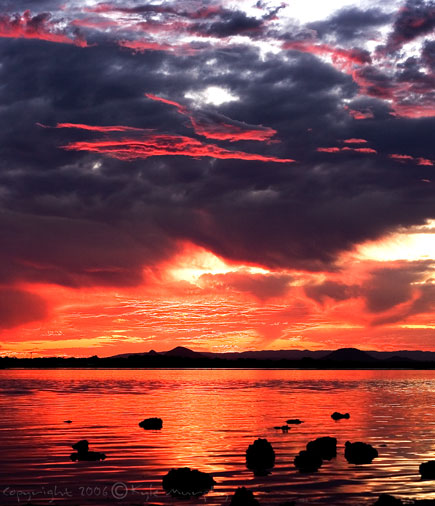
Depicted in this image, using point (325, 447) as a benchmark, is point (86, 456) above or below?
above

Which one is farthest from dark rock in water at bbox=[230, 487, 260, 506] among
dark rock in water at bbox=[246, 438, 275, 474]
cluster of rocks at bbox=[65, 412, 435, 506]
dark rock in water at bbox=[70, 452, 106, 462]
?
dark rock in water at bbox=[70, 452, 106, 462]

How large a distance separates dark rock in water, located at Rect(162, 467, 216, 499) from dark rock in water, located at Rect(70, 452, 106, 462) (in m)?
10.5

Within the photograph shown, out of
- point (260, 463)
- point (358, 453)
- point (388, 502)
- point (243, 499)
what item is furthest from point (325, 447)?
point (243, 499)

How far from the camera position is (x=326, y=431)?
61906 mm

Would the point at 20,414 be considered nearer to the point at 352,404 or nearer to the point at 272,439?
the point at 272,439

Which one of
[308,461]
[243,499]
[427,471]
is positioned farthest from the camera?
[308,461]

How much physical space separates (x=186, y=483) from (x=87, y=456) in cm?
1205

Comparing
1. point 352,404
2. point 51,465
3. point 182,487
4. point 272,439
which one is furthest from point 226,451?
point 352,404

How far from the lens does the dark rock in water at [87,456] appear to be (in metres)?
43.0

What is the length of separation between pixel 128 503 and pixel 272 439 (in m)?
25.8

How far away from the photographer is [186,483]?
3306 cm

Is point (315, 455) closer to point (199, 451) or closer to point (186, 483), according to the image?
point (199, 451)

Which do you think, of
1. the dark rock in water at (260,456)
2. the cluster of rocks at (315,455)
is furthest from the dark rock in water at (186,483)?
the cluster of rocks at (315,455)

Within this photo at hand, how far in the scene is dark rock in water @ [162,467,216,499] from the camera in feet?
108
